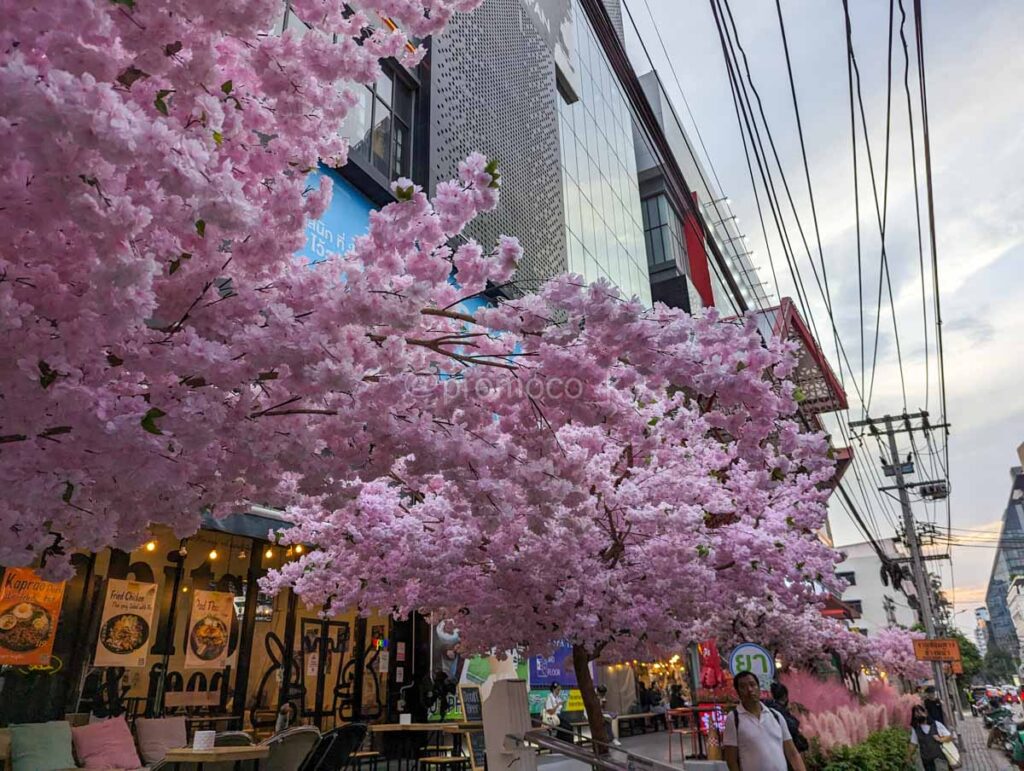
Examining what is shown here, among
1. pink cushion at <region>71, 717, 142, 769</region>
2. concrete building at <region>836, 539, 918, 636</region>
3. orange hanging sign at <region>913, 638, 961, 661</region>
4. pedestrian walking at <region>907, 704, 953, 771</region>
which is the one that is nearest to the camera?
pink cushion at <region>71, 717, 142, 769</region>

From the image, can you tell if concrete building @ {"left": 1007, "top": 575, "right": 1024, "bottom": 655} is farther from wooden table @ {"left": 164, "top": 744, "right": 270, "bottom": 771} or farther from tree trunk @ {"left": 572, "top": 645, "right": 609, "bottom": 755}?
wooden table @ {"left": 164, "top": 744, "right": 270, "bottom": 771}

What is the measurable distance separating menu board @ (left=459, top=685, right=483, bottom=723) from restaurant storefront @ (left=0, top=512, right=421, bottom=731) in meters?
1.56

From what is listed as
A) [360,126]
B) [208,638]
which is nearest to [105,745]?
[208,638]

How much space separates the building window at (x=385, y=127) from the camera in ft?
45.0

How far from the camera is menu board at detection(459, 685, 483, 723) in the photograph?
12.1 metres

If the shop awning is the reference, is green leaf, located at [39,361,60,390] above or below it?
below

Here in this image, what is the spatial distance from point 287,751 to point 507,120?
16.0 meters

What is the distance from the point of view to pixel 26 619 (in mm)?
8250

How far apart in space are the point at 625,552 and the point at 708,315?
4.09m

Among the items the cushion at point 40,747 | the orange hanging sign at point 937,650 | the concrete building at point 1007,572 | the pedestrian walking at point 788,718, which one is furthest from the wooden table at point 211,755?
the concrete building at point 1007,572

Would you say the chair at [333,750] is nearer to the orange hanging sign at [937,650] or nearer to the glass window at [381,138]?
the glass window at [381,138]

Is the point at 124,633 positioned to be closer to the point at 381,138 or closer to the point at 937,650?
the point at 381,138

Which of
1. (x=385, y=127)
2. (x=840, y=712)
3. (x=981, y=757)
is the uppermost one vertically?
(x=385, y=127)

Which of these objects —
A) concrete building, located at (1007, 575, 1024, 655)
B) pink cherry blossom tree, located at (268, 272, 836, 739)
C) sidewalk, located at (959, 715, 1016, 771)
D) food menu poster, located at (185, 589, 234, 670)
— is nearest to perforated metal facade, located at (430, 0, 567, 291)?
pink cherry blossom tree, located at (268, 272, 836, 739)
